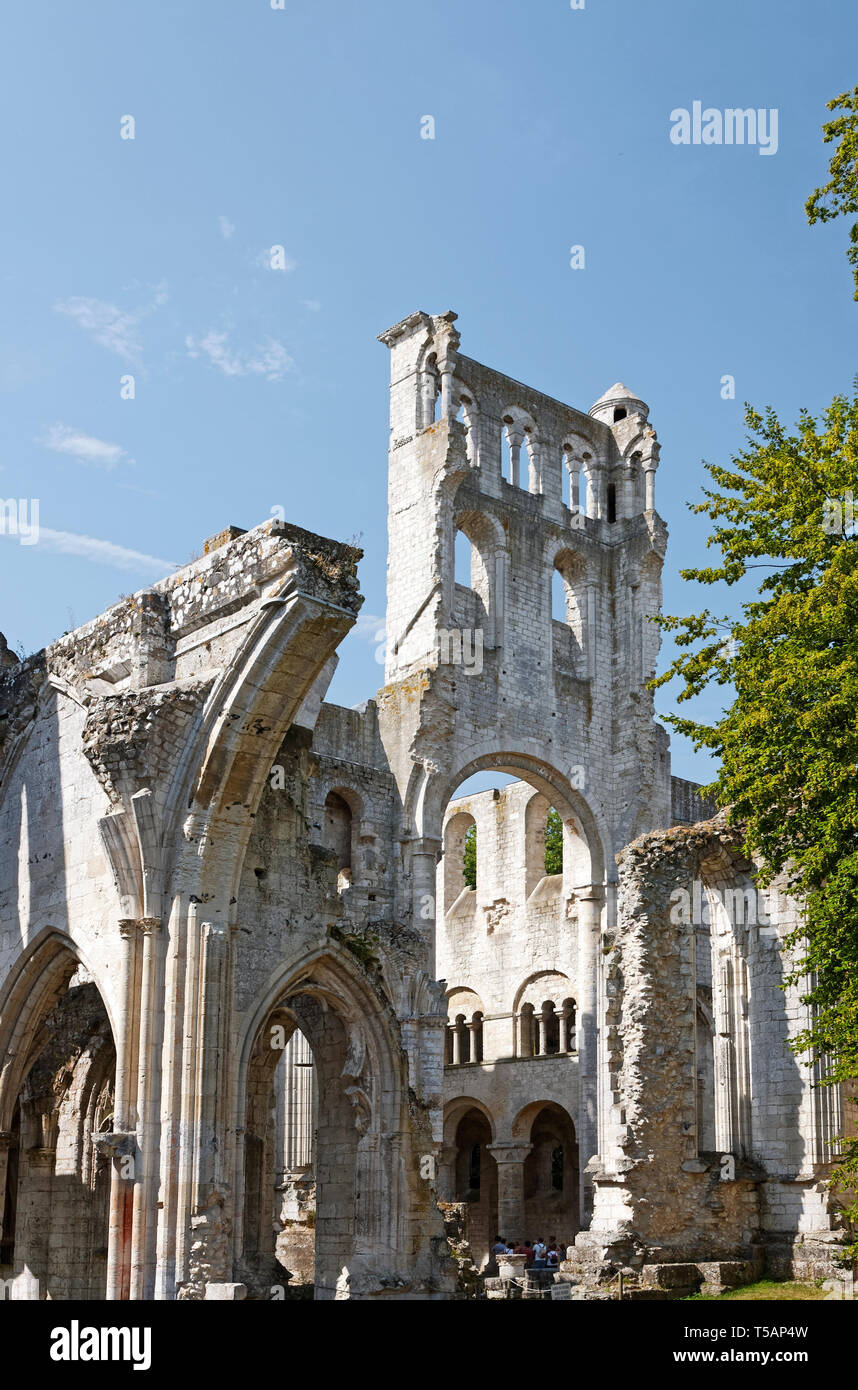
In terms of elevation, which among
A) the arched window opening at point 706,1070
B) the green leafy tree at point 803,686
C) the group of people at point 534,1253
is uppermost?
the green leafy tree at point 803,686

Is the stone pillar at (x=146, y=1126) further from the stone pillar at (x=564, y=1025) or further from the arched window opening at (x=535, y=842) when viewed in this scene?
the arched window opening at (x=535, y=842)

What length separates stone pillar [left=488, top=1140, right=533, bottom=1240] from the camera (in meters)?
28.5

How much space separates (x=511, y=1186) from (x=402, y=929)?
52.9ft

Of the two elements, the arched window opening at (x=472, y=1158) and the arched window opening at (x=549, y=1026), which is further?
the arched window opening at (x=472, y=1158)

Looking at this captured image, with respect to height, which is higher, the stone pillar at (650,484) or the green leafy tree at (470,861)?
the stone pillar at (650,484)

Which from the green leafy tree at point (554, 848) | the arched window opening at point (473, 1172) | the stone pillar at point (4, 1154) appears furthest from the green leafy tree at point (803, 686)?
the green leafy tree at point (554, 848)

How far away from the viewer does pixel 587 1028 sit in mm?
27312

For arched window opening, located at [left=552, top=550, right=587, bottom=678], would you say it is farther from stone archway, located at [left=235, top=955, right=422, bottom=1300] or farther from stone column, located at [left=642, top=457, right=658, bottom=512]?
stone archway, located at [left=235, top=955, right=422, bottom=1300]

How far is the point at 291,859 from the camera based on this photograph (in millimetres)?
13500

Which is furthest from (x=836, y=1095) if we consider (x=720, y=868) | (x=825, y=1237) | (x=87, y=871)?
(x=87, y=871)

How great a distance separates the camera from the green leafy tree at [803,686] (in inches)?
547

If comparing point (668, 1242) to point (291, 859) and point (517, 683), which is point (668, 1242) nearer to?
A: point (291, 859)

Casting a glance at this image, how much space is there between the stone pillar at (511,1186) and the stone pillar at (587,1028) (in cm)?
211
